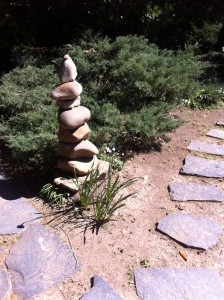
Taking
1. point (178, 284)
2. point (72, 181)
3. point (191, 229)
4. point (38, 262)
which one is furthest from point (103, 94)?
point (178, 284)

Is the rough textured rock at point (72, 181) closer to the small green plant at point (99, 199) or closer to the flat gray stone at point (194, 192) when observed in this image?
the small green plant at point (99, 199)

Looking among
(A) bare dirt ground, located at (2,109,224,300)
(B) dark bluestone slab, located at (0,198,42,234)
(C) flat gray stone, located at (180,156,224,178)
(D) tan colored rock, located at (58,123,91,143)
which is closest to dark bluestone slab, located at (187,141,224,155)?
(C) flat gray stone, located at (180,156,224,178)

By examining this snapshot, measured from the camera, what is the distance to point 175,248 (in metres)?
2.71

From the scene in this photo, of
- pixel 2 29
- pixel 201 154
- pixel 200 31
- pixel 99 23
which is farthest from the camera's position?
pixel 200 31

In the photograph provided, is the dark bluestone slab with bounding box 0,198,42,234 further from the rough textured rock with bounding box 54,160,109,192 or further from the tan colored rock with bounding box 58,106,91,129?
the tan colored rock with bounding box 58,106,91,129

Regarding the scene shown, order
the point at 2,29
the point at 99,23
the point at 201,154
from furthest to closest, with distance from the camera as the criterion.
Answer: the point at 99,23, the point at 2,29, the point at 201,154

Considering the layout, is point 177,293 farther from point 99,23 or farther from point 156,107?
point 99,23

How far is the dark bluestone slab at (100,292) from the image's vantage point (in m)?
2.23

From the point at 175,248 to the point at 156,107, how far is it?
183 cm

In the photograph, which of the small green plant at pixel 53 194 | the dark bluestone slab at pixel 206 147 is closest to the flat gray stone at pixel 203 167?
the dark bluestone slab at pixel 206 147

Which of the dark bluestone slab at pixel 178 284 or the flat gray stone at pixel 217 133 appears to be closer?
the dark bluestone slab at pixel 178 284

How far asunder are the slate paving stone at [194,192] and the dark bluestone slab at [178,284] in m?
0.87

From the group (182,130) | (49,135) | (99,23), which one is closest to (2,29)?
(99,23)

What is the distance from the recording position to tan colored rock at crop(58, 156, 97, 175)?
315cm
